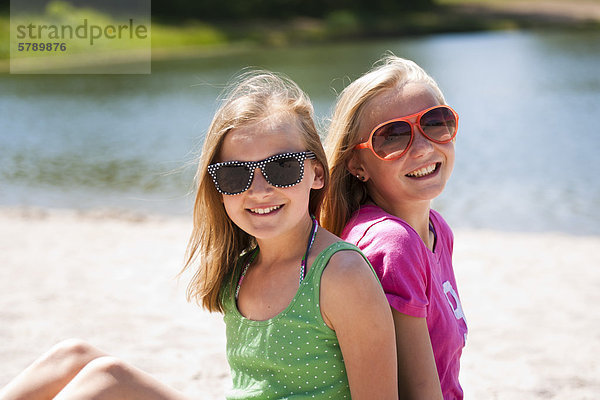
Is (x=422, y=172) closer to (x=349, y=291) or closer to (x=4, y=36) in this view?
(x=349, y=291)

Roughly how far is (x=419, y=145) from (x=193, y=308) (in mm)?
3314

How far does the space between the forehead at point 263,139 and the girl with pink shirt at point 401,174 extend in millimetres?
314

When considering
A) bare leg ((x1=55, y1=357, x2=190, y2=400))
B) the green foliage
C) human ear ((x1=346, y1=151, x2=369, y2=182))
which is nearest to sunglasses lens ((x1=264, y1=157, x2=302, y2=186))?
human ear ((x1=346, y1=151, x2=369, y2=182))

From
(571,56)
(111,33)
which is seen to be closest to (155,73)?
(111,33)

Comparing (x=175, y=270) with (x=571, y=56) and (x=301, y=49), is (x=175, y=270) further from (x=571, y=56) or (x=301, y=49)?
(x=301, y=49)

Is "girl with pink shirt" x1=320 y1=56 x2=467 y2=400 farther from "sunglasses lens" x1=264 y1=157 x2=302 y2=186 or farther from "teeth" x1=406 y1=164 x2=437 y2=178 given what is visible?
"sunglasses lens" x1=264 y1=157 x2=302 y2=186

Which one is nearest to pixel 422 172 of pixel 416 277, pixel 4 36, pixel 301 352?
pixel 416 277

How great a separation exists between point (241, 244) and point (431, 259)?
→ 68 cm

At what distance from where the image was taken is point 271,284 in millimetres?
2236

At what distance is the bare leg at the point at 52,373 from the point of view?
7.84 ft

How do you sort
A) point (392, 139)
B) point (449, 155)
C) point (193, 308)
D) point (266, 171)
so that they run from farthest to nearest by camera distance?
1. point (193, 308)
2. point (449, 155)
3. point (392, 139)
4. point (266, 171)

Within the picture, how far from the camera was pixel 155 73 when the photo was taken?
30281 millimetres

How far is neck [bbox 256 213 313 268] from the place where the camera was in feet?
7.38

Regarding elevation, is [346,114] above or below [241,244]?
above
